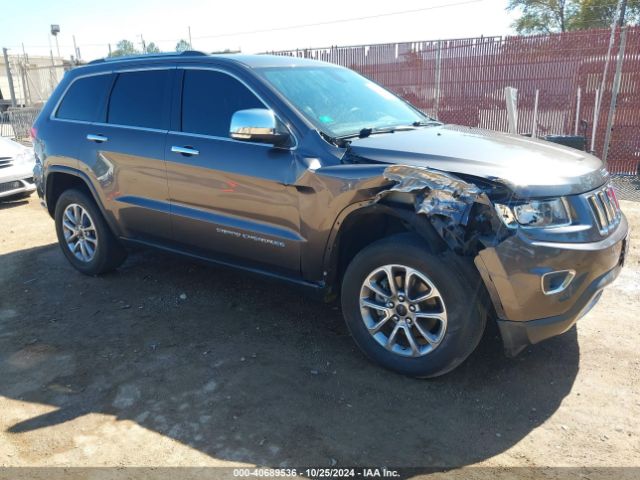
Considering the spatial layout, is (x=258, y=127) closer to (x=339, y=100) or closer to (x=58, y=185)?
(x=339, y=100)

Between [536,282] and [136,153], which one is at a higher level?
[136,153]

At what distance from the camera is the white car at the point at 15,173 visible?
8.66m

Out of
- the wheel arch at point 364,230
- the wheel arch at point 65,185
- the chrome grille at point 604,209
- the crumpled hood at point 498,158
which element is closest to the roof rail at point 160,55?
the wheel arch at point 65,185

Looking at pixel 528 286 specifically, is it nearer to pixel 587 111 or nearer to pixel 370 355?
pixel 370 355

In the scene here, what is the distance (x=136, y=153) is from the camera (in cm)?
446

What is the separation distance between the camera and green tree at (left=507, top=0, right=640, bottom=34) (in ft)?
107

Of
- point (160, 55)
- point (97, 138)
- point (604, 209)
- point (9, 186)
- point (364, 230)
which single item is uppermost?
point (160, 55)

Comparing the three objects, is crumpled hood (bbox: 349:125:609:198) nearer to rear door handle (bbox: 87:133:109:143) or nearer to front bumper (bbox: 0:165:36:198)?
rear door handle (bbox: 87:133:109:143)

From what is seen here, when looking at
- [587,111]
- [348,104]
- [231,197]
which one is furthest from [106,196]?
[587,111]

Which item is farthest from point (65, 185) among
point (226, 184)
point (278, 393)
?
point (278, 393)

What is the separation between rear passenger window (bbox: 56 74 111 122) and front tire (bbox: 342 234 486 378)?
3.02m

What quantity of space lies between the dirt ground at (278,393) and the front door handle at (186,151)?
1275mm

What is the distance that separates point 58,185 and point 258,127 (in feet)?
9.76

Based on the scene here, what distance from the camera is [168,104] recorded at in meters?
4.35
